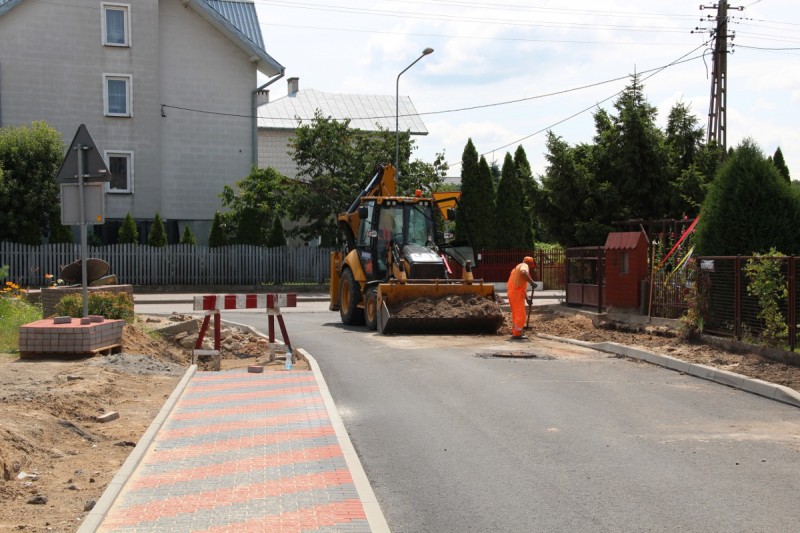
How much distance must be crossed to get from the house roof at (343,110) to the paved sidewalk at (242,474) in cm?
4993

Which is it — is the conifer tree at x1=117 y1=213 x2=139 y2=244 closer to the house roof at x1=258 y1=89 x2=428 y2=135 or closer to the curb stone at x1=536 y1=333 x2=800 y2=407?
the house roof at x1=258 y1=89 x2=428 y2=135

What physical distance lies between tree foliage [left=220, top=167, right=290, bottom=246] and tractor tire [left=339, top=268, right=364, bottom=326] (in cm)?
1847

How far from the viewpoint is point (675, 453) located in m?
7.81

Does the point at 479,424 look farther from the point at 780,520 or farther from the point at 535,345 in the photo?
the point at 535,345

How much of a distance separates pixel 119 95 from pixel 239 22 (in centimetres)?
703

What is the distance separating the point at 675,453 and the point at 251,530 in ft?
13.0

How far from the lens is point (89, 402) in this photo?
942 centimetres

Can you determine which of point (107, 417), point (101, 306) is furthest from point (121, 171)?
point (107, 417)

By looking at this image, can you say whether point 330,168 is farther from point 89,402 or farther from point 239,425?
point 239,425

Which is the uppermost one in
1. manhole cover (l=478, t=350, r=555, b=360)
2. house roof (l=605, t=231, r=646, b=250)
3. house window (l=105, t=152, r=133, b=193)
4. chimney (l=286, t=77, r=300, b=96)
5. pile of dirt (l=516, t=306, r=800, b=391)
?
chimney (l=286, t=77, r=300, b=96)

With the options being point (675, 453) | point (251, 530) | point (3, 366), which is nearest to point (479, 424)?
point (675, 453)

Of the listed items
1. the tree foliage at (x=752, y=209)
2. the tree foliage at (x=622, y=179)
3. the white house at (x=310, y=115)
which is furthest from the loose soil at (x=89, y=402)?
the white house at (x=310, y=115)

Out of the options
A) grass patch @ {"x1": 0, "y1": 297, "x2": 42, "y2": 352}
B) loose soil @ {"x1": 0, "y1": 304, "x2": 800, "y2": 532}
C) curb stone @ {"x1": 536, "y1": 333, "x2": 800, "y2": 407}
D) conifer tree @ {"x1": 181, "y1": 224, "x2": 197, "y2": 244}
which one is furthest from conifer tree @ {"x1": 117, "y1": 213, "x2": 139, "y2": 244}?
curb stone @ {"x1": 536, "y1": 333, "x2": 800, "y2": 407}

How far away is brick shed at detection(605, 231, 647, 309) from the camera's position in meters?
20.0
